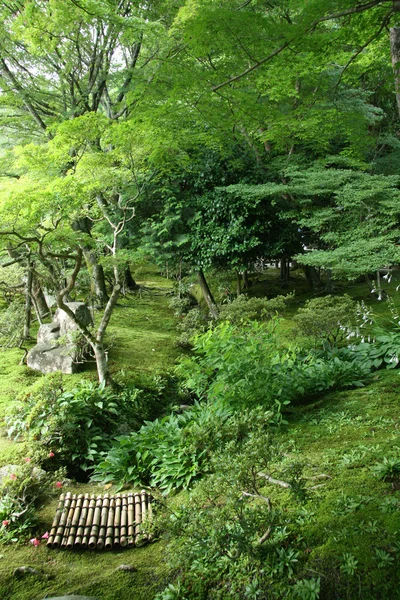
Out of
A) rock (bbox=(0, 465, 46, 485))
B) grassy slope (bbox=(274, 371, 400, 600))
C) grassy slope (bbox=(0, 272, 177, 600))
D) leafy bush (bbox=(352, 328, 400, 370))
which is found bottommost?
grassy slope (bbox=(0, 272, 177, 600))

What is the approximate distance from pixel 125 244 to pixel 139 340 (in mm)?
3181

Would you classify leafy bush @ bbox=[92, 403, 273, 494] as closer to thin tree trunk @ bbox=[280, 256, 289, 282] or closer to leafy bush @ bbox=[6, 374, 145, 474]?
leafy bush @ bbox=[6, 374, 145, 474]

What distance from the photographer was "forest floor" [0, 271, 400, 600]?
2625mm

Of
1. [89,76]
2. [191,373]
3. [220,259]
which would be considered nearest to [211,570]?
[191,373]

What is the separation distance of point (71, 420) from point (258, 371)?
264 cm

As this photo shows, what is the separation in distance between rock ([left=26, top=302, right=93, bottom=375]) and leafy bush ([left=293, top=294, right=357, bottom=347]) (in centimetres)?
381

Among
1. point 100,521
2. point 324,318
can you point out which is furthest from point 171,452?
point 324,318

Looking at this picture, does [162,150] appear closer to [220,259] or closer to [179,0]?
[220,259]

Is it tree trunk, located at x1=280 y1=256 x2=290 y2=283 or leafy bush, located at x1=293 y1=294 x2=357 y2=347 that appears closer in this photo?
leafy bush, located at x1=293 y1=294 x2=357 y2=347

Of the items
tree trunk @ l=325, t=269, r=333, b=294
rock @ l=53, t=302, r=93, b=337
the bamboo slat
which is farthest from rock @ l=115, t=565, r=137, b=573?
tree trunk @ l=325, t=269, r=333, b=294

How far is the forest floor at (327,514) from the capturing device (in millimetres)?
2625

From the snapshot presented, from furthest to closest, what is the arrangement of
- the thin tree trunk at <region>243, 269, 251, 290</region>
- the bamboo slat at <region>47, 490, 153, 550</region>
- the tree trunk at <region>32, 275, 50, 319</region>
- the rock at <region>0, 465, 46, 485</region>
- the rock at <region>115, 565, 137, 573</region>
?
the thin tree trunk at <region>243, 269, 251, 290</region> → the tree trunk at <region>32, 275, 50, 319</region> → the rock at <region>0, 465, 46, 485</region> → the bamboo slat at <region>47, 490, 153, 550</region> → the rock at <region>115, 565, 137, 573</region>

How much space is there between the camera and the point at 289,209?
9695mm

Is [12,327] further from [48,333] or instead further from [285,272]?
[285,272]
